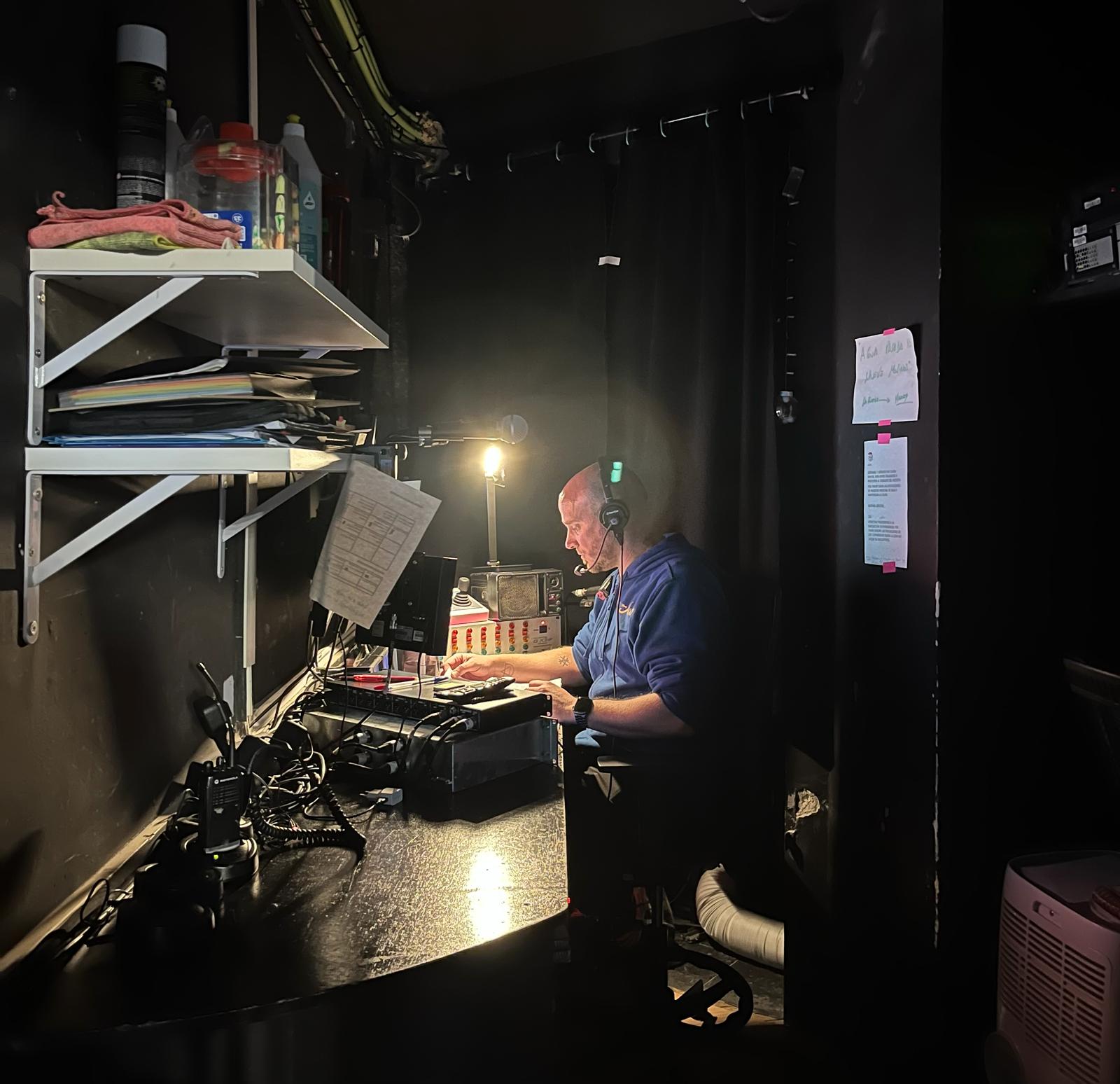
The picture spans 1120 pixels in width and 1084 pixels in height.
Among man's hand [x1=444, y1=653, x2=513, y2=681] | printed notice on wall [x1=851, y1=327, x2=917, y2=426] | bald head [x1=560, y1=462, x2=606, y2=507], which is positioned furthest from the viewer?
bald head [x1=560, y1=462, x2=606, y2=507]

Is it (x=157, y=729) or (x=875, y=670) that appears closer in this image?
(x=157, y=729)

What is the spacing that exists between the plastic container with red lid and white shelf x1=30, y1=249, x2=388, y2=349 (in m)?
0.09

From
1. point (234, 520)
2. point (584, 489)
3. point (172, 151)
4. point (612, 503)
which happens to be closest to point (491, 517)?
point (584, 489)

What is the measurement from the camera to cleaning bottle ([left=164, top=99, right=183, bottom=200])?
1.18 meters

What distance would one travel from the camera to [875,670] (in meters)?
2.01

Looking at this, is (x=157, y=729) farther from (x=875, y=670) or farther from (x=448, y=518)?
(x=448, y=518)

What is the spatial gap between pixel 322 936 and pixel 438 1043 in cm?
26

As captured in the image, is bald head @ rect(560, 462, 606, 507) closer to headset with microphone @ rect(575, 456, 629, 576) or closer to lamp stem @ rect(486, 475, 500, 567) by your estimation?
headset with microphone @ rect(575, 456, 629, 576)

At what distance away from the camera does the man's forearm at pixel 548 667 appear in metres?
2.76

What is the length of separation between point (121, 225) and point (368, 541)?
0.60 metres

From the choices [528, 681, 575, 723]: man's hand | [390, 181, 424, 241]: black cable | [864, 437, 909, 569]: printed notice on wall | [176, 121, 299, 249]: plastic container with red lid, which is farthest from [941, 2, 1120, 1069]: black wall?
[390, 181, 424, 241]: black cable

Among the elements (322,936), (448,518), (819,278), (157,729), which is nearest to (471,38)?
(819,278)

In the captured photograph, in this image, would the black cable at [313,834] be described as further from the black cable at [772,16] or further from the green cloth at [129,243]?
the black cable at [772,16]

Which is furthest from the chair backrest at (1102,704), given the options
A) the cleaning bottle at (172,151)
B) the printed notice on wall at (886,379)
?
the cleaning bottle at (172,151)
